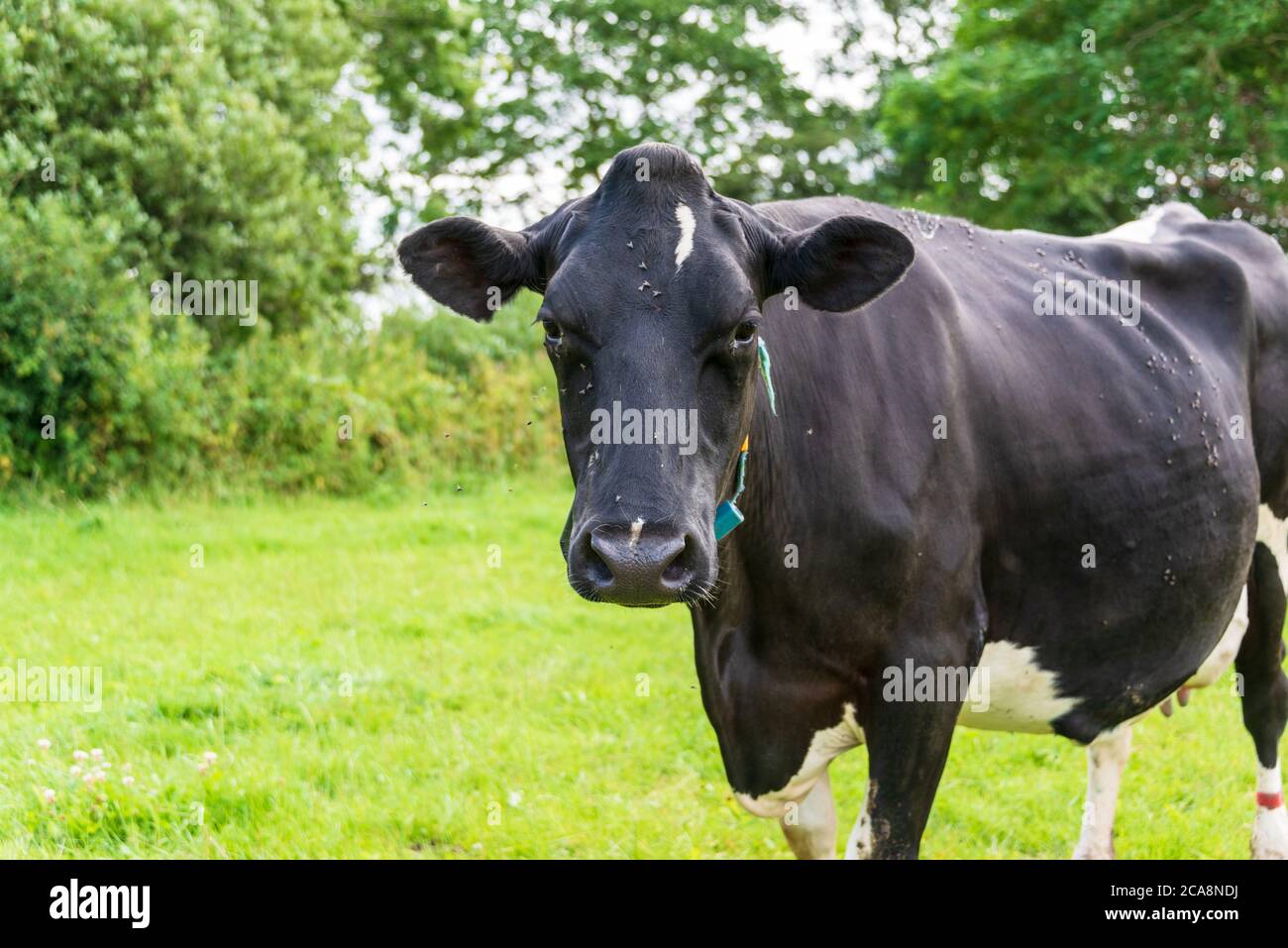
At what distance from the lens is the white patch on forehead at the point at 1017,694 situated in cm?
399

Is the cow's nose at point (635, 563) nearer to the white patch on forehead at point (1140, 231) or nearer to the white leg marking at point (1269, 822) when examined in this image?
the white patch on forehead at point (1140, 231)

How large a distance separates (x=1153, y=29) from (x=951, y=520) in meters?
14.7

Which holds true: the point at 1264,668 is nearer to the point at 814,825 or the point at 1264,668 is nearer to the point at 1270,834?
the point at 1270,834

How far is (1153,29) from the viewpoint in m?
16.0

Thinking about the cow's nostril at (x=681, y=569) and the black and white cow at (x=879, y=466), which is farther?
the black and white cow at (x=879, y=466)

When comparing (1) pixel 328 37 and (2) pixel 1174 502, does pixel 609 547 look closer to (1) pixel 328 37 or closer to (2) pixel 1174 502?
(2) pixel 1174 502

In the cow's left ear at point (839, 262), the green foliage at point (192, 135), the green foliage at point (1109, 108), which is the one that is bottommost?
the cow's left ear at point (839, 262)

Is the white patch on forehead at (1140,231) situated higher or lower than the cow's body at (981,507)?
higher

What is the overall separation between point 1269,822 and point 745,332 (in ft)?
11.7

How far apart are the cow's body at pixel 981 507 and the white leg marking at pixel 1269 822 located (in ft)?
3.05

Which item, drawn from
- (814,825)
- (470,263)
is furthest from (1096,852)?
(470,263)

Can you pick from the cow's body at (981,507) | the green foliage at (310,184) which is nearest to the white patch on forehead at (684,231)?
the cow's body at (981,507)

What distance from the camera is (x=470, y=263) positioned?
365 cm

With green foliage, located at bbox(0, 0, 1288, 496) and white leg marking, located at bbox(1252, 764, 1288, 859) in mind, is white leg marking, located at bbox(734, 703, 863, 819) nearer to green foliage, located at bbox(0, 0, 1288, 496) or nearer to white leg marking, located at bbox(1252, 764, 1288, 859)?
white leg marking, located at bbox(1252, 764, 1288, 859)
